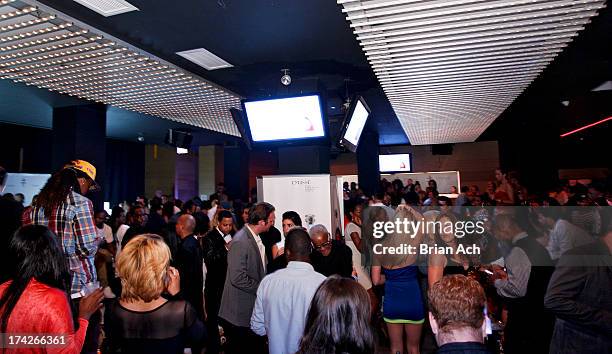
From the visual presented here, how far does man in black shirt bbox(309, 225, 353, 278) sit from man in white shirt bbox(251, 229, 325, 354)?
88 cm

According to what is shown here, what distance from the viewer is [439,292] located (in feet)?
5.27

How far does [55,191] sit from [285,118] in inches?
104

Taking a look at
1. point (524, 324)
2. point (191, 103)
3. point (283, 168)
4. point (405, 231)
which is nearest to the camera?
point (524, 324)

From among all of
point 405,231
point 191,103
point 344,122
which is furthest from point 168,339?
point 191,103

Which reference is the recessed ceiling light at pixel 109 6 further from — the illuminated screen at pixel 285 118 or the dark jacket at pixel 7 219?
the dark jacket at pixel 7 219

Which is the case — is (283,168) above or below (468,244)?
above

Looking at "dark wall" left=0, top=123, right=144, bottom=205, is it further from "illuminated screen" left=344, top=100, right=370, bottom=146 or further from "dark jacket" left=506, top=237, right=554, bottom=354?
"dark jacket" left=506, top=237, right=554, bottom=354

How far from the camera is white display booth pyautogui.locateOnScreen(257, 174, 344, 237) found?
184 inches

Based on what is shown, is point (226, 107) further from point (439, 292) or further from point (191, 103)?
point (439, 292)

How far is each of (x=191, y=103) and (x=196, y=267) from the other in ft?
11.3

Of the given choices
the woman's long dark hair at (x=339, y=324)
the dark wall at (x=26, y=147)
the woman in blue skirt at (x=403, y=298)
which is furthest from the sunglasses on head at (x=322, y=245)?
the dark wall at (x=26, y=147)

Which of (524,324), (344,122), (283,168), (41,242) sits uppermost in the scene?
(344,122)

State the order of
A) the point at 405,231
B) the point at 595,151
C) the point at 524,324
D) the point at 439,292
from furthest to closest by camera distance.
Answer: the point at 595,151, the point at 405,231, the point at 524,324, the point at 439,292

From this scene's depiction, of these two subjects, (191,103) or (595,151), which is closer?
(191,103)
